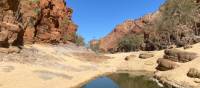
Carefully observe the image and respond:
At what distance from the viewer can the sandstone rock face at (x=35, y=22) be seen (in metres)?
54.4

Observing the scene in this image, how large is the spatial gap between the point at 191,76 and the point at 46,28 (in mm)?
65846

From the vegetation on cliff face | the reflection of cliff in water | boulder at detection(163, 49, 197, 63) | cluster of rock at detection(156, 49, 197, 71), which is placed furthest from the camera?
the vegetation on cliff face

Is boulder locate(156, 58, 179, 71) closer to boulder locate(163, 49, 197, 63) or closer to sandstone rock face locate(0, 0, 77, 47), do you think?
boulder locate(163, 49, 197, 63)

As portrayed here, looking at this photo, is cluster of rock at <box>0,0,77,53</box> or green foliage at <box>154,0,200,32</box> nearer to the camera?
cluster of rock at <box>0,0,77,53</box>

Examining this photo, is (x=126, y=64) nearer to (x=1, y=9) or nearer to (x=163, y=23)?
(x=1, y=9)

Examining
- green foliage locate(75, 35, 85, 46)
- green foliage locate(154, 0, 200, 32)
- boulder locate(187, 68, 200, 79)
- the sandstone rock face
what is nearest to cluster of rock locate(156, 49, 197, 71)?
boulder locate(187, 68, 200, 79)

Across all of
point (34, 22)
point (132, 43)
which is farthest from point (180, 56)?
point (132, 43)

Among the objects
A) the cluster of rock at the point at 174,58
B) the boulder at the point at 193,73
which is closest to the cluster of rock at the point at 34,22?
the cluster of rock at the point at 174,58

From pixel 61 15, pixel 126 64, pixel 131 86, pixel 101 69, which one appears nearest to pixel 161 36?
pixel 61 15

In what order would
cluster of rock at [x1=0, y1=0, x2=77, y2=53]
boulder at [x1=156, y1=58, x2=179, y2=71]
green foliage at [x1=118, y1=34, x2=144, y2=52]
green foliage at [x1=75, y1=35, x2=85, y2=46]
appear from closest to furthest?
boulder at [x1=156, y1=58, x2=179, y2=71], cluster of rock at [x1=0, y1=0, x2=77, y2=53], green foliage at [x1=75, y1=35, x2=85, y2=46], green foliage at [x1=118, y1=34, x2=144, y2=52]

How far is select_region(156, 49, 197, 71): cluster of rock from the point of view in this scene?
48.1 m

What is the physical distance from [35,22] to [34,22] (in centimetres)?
163

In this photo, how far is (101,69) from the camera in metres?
66.6

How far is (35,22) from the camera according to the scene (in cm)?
9375
